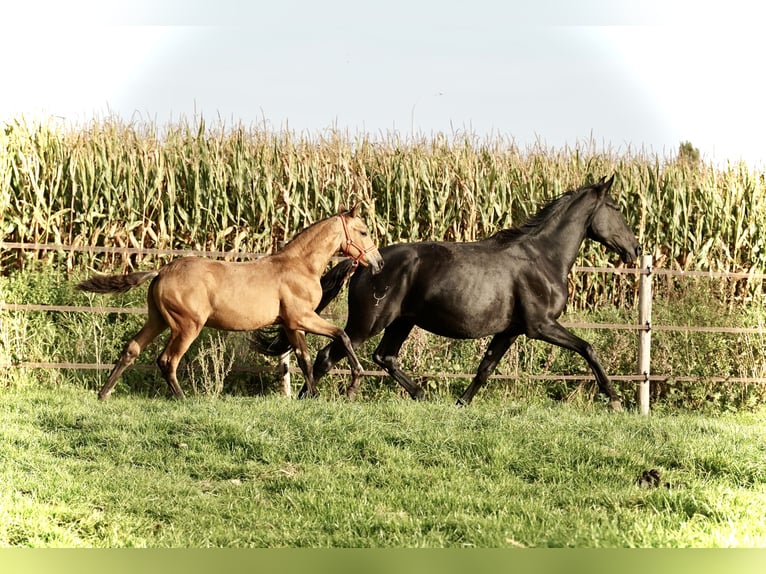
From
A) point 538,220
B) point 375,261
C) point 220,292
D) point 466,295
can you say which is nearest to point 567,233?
point 538,220

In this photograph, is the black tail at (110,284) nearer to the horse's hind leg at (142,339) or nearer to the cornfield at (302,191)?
the horse's hind leg at (142,339)

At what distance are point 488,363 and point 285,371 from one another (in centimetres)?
240

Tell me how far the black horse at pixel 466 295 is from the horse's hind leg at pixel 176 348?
104 cm

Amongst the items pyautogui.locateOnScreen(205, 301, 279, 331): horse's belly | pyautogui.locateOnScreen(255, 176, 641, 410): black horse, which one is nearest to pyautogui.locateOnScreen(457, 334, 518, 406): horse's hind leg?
pyautogui.locateOnScreen(255, 176, 641, 410): black horse

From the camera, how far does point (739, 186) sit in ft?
48.0

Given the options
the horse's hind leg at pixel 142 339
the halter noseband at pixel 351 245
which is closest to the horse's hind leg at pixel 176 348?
the horse's hind leg at pixel 142 339

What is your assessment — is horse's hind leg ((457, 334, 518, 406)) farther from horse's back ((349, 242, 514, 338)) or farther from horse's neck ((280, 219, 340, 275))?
horse's neck ((280, 219, 340, 275))

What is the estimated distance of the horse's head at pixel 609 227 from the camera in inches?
412

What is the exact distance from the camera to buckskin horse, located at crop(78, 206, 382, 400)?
9.27 m

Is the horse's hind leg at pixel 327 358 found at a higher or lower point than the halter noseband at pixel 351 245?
Result: lower

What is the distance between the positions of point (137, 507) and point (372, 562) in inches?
128

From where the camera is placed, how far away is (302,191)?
13.4 m

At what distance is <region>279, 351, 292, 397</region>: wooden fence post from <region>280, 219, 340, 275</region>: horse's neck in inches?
69.5

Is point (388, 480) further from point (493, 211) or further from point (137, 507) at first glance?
point (493, 211)
